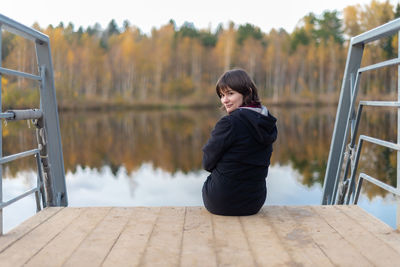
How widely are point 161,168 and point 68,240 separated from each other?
44.1 feet

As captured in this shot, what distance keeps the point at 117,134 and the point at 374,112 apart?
2361 cm

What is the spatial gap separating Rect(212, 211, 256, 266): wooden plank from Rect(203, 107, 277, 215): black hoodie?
89 millimetres

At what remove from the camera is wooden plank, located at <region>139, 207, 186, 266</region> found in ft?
5.06

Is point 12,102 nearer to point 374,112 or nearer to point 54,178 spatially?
point 54,178

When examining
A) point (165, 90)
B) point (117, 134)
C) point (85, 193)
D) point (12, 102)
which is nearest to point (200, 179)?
point (85, 193)

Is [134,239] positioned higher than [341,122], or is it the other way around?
[341,122]

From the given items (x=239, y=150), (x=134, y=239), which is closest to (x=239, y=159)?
(x=239, y=150)

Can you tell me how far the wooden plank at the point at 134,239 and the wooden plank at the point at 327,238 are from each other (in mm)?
Result: 678

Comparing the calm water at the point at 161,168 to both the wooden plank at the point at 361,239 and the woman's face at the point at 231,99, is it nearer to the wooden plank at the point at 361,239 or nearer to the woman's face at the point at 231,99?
the woman's face at the point at 231,99

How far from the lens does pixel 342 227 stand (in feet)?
6.43

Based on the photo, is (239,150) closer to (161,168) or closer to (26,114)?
(26,114)

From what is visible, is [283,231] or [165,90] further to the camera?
[165,90]

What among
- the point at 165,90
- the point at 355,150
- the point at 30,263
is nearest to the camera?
the point at 30,263

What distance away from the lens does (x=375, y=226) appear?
197 centimetres
